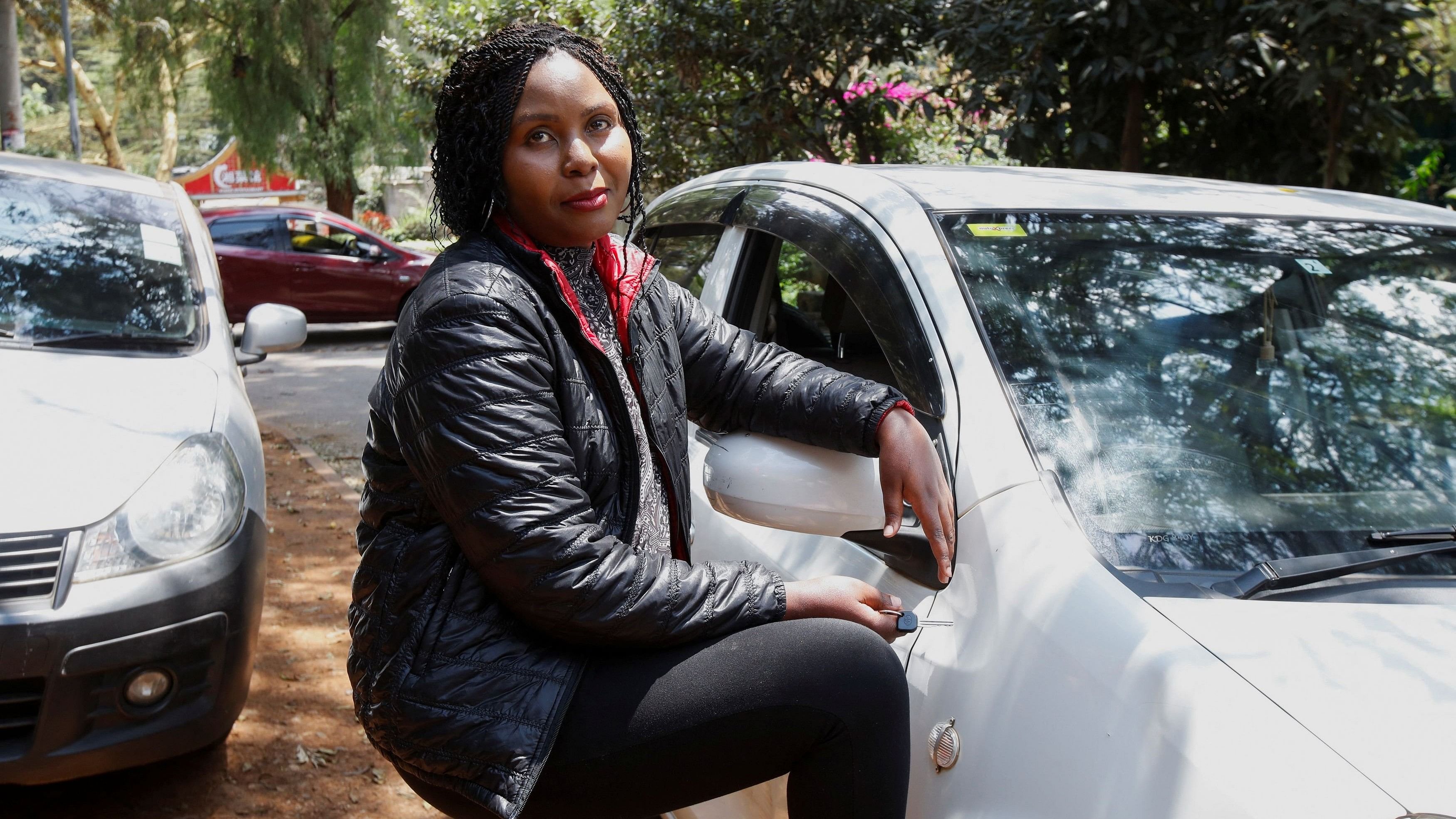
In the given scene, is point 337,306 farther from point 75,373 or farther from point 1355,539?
point 1355,539

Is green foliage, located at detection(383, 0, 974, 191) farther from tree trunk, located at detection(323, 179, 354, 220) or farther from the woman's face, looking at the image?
tree trunk, located at detection(323, 179, 354, 220)

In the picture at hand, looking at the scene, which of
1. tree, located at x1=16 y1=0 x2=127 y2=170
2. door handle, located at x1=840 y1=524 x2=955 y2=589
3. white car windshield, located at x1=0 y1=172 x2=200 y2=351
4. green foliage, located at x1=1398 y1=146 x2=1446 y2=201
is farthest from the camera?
Result: tree, located at x1=16 y1=0 x2=127 y2=170

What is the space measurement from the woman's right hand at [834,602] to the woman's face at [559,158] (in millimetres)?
606

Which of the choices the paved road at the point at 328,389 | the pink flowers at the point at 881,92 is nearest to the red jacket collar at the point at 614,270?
the pink flowers at the point at 881,92

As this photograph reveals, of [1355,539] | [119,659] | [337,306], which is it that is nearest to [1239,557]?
[1355,539]

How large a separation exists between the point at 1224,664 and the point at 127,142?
44018 mm

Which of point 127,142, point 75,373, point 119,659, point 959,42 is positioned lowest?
point 127,142

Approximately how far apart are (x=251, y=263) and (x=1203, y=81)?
11.7m

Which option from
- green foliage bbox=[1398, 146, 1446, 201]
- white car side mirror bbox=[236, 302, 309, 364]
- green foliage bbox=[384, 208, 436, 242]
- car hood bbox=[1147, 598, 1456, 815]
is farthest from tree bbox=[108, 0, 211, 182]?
car hood bbox=[1147, 598, 1456, 815]

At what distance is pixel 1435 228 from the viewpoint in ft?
8.62

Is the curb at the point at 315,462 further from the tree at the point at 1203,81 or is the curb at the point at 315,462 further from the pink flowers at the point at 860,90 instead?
the tree at the point at 1203,81

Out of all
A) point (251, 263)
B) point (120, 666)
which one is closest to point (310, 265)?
point (251, 263)

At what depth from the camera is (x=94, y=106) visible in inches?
896

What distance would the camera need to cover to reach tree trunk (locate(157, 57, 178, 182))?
20.1 meters
